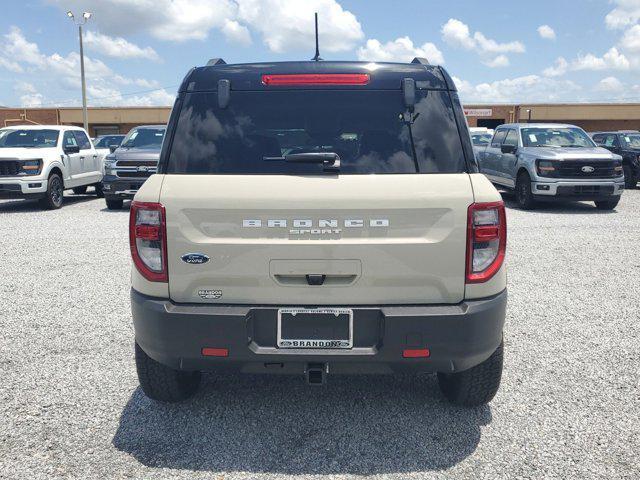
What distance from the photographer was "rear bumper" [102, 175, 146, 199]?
12.7m

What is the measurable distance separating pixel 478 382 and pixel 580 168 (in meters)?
10.7

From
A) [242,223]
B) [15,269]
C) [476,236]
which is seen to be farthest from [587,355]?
[15,269]

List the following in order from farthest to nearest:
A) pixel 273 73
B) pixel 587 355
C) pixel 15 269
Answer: pixel 15 269
pixel 587 355
pixel 273 73

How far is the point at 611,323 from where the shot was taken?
5.26 metres

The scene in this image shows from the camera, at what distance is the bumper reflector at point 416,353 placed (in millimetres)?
2840

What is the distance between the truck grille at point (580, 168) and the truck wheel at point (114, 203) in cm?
1000

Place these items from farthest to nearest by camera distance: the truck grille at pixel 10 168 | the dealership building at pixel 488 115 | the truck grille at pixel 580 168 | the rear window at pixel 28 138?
the dealership building at pixel 488 115 < the rear window at pixel 28 138 < the truck grille at pixel 10 168 < the truck grille at pixel 580 168

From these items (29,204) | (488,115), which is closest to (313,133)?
(29,204)

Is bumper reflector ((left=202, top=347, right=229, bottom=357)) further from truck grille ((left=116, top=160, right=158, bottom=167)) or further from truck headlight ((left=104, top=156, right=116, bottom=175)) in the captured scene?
truck headlight ((left=104, top=156, right=116, bottom=175))

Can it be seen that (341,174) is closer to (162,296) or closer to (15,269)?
(162,296)

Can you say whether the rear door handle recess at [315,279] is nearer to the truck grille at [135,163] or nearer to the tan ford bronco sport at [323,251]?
the tan ford bronco sport at [323,251]

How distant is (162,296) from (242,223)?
1.85ft

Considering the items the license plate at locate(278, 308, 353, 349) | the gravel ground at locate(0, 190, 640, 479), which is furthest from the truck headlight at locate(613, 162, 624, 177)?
the license plate at locate(278, 308, 353, 349)

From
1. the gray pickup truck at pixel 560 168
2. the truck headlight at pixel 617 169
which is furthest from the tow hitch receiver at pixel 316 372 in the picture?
the truck headlight at pixel 617 169
